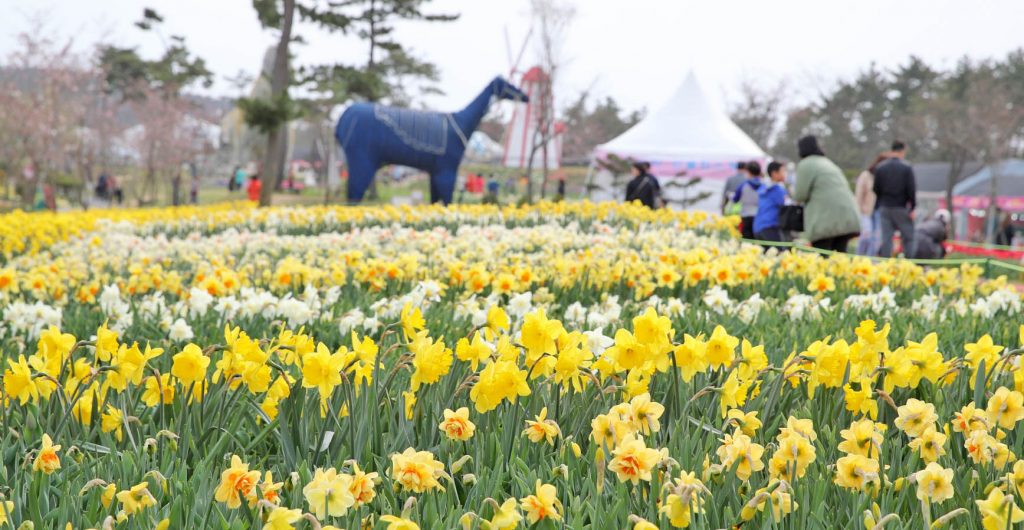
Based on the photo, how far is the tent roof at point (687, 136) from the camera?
18688 millimetres

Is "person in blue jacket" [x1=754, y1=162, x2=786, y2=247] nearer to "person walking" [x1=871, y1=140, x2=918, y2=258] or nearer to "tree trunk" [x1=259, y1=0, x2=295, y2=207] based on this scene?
"person walking" [x1=871, y1=140, x2=918, y2=258]

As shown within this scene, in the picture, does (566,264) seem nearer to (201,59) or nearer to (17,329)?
(17,329)

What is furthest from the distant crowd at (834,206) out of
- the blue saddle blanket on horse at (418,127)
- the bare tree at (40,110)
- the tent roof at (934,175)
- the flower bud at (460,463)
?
the tent roof at (934,175)

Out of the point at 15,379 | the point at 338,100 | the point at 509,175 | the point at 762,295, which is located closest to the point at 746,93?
the point at 509,175

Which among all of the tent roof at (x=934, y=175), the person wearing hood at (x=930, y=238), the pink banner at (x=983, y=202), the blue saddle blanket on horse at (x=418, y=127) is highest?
the tent roof at (x=934, y=175)

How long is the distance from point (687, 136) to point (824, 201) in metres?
10.9

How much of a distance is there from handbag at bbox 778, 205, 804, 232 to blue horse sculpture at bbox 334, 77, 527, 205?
7770mm

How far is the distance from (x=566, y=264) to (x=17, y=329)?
2.52m

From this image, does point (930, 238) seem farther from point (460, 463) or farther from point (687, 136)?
point (460, 463)

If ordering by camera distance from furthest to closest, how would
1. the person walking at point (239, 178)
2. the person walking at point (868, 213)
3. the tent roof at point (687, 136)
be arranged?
the person walking at point (239, 178) → the tent roof at point (687, 136) → the person walking at point (868, 213)

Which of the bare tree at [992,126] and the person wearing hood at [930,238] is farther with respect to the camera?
the bare tree at [992,126]

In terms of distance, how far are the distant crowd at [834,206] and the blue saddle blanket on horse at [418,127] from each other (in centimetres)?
553

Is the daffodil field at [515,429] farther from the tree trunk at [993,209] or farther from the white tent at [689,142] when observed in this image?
the tree trunk at [993,209]

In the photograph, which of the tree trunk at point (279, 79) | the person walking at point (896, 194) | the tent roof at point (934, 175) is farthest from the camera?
the tent roof at point (934, 175)
